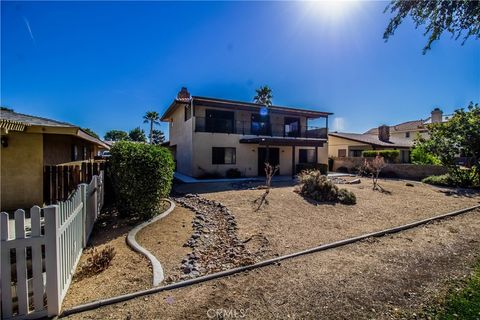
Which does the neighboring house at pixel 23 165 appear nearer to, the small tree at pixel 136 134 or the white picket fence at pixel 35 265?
the white picket fence at pixel 35 265

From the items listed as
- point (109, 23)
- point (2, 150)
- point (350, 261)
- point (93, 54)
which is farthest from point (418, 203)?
point (93, 54)

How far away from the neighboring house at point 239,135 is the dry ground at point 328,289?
13.2 metres

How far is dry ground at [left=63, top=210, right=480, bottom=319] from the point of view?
2.92 metres

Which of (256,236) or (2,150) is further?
(2,150)

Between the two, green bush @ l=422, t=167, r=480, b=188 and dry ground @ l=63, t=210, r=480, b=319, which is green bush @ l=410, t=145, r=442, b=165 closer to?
green bush @ l=422, t=167, r=480, b=188

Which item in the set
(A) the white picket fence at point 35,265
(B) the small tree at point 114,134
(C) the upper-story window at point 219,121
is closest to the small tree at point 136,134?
(B) the small tree at point 114,134

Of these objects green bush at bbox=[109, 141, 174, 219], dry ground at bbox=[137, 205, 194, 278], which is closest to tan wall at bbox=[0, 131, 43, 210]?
green bush at bbox=[109, 141, 174, 219]

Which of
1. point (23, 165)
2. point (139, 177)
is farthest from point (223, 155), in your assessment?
point (23, 165)

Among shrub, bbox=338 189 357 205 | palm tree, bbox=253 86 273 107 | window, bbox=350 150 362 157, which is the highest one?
palm tree, bbox=253 86 273 107

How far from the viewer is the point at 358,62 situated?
12.3m

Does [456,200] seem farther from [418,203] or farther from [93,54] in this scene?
[93,54]

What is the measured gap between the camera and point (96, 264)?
3863mm

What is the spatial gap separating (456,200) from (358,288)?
11.2 metres

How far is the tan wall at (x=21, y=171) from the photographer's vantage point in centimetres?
670
